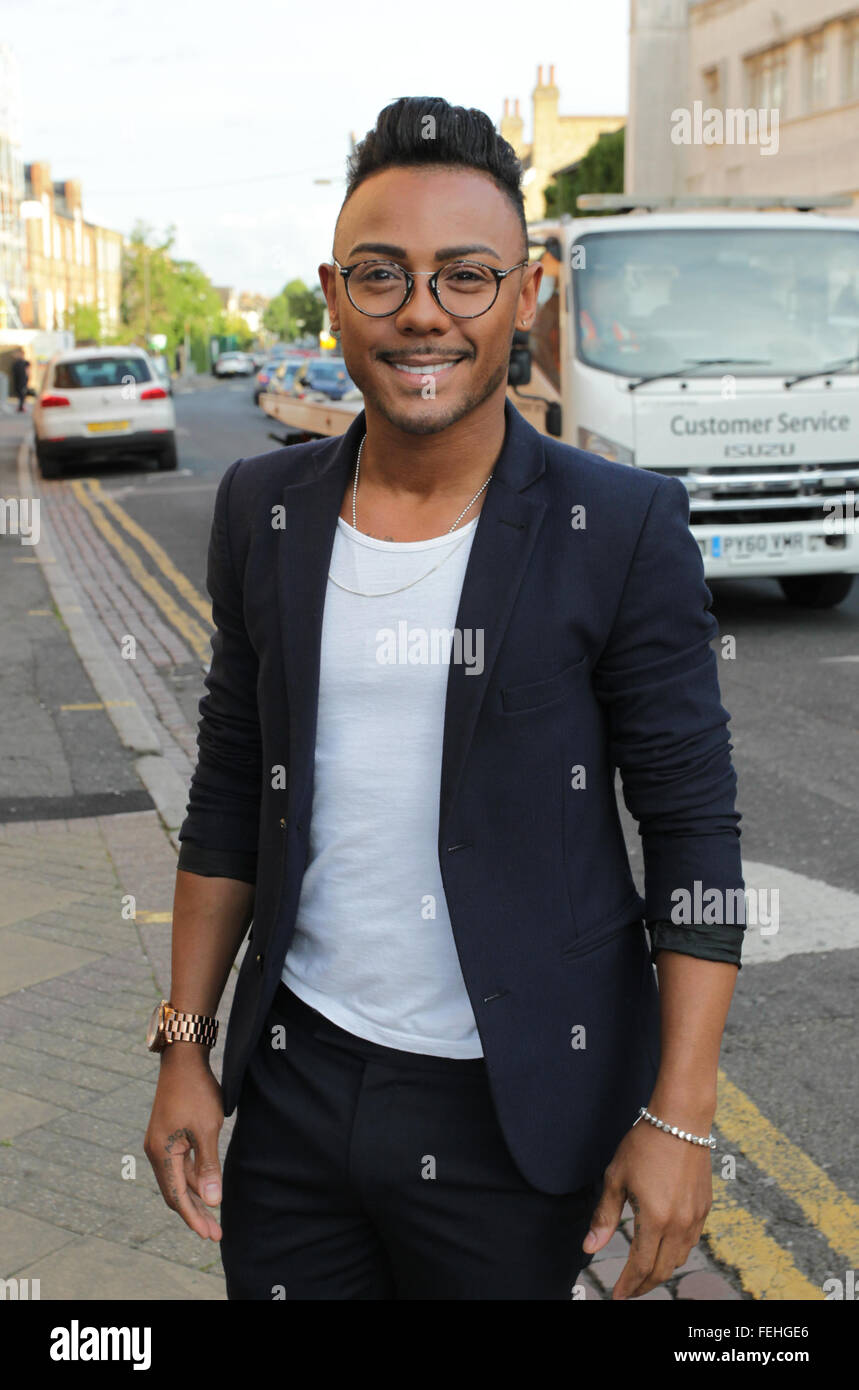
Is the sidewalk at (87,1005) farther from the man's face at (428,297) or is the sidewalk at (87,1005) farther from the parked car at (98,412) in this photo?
the parked car at (98,412)

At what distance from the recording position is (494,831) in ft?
6.09

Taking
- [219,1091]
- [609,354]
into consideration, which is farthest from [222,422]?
[219,1091]

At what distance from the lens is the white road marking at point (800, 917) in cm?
515

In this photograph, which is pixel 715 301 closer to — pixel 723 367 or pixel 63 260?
pixel 723 367

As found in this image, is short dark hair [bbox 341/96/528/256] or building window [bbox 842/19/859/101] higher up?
building window [bbox 842/19/859/101]

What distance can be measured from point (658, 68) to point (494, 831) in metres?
41.5

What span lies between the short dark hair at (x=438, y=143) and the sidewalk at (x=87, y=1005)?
7.27 feet

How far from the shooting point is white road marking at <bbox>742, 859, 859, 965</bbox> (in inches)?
203

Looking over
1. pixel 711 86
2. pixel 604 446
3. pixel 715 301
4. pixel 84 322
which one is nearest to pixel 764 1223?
pixel 604 446

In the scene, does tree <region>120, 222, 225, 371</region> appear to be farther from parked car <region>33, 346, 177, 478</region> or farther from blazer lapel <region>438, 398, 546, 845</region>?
blazer lapel <region>438, 398, 546, 845</region>

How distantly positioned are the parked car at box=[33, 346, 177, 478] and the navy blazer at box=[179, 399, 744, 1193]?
21442mm

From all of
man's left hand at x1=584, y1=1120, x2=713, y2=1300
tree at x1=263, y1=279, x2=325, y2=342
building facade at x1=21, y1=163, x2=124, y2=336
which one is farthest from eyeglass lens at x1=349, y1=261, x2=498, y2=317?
tree at x1=263, y1=279, x2=325, y2=342

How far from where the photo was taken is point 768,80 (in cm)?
3562
